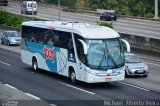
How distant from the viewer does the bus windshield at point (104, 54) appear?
23688 mm

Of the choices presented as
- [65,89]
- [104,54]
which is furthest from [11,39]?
[104,54]

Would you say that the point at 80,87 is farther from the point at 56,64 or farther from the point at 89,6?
the point at 89,6

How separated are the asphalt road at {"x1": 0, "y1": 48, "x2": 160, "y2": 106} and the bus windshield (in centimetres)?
119

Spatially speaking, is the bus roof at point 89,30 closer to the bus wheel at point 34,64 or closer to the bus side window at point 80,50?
the bus side window at point 80,50

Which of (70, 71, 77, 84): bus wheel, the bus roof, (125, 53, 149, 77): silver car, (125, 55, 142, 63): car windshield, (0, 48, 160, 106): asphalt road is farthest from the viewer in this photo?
(125, 55, 142, 63): car windshield

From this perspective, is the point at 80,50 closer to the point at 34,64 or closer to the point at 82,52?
the point at 82,52

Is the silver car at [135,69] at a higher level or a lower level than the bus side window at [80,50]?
lower

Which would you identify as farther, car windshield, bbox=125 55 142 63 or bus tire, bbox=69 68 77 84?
car windshield, bbox=125 55 142 63

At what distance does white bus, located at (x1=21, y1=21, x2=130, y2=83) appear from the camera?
23688 millimetres

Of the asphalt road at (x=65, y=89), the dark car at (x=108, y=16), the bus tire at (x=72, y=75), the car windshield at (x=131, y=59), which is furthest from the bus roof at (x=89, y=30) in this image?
the dark car at (x=108, y=16)

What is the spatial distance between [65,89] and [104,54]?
247 centimetres

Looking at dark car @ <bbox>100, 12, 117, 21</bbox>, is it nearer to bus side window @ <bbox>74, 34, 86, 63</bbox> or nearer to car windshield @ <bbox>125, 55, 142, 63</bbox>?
car windshield @ <bbox>125, 55, 142, 63</bbox>

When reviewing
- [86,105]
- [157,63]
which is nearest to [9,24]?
[157,63]

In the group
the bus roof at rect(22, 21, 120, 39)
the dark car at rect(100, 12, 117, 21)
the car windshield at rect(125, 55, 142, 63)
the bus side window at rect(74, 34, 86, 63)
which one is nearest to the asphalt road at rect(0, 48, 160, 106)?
the bus side window at rect(74, 34, 86, 63)
